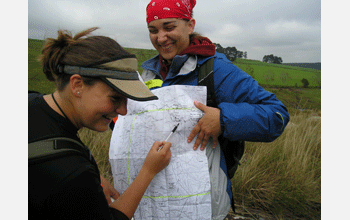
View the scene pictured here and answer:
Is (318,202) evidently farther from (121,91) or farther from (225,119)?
(121,91)

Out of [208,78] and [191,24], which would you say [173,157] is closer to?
[208,78]

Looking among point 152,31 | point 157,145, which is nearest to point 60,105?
point 157,145

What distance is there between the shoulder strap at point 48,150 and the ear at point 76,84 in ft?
0.88

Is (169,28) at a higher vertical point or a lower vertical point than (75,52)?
higher

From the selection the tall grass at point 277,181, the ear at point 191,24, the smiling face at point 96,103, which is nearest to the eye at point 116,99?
the smiling face at point 96,103

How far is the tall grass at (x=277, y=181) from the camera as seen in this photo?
9.70ft

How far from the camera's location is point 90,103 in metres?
1.13

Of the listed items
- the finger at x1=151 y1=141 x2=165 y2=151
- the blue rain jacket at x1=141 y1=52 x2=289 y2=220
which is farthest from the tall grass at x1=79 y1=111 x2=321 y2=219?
the finger at x1=151 y1=141 x2=165 y2=151

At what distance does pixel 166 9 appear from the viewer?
1590 millimetres

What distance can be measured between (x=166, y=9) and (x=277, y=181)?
301 centimetres

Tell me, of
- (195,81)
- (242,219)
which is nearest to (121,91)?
(195,81)

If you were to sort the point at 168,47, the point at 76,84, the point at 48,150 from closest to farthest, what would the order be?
1. the point at 48,150
2. the point at 76,84
3. the point at 168,47

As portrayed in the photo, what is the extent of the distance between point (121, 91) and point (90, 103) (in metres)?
0.20

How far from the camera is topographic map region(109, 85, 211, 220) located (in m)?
1.32
